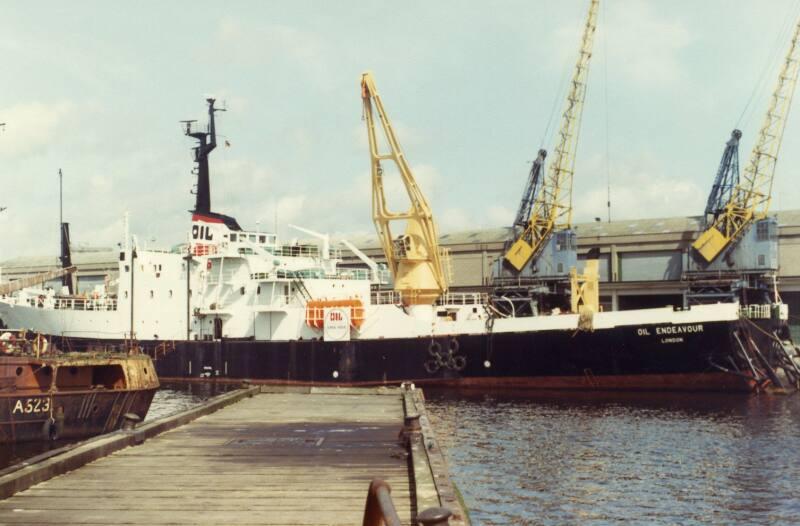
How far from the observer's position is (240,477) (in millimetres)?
14602

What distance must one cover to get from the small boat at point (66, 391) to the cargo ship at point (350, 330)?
18.7 m

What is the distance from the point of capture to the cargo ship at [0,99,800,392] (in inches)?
1885

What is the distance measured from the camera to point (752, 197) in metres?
70.9

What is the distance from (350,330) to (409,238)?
671 centimetres

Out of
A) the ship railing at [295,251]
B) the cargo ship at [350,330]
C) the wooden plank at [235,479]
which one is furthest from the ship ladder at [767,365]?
the wooden plank at [235,479]

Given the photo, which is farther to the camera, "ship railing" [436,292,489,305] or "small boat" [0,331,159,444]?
"ship railing" [436,292,489,305]

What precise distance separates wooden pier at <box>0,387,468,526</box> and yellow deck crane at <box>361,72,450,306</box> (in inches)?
1258

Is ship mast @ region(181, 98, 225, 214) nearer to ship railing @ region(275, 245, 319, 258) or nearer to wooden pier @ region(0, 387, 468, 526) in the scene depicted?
ship railing @ region(275, 245, 319, 258)

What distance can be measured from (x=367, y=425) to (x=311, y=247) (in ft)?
133

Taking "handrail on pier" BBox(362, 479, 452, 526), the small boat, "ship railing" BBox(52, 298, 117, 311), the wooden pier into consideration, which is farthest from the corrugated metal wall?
"handrail on pier" BBox(362, 479, 452, 526)

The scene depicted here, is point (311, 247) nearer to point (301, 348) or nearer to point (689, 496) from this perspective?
point (301, 348)

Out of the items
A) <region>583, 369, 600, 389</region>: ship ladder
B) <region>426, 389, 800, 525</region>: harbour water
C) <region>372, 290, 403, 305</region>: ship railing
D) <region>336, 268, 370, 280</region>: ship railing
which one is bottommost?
<region>426, 389, 800, 525</region>: harbour water

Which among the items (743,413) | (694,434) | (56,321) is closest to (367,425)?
(694,434)

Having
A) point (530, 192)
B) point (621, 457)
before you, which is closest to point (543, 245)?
point (530, 192)
